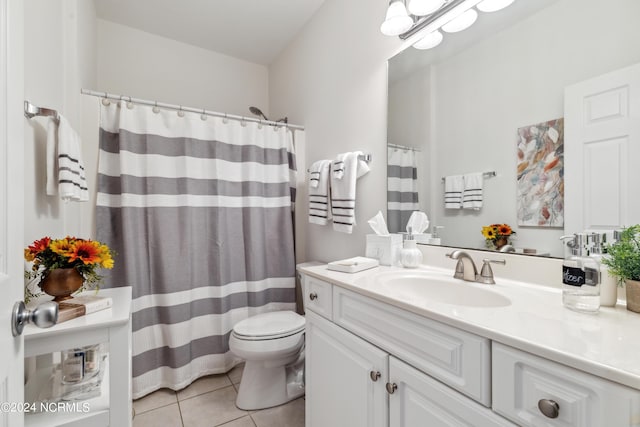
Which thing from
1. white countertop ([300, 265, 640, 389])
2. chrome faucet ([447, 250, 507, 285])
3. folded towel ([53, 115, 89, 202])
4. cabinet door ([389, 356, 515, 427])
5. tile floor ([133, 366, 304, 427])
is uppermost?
folded towel ([53, 115, 89, 202])

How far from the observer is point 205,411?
63.9 inches

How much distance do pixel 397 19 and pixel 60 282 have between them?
168cm

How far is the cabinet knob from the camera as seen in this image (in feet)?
1.74

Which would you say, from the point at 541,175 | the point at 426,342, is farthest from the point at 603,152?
the point at 426,342

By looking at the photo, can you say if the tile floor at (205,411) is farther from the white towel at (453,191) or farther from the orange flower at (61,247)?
the white towel at (453,191)

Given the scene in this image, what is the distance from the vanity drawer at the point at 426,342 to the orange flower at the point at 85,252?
0.88 m

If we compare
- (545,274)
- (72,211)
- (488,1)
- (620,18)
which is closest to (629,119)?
(620,18)

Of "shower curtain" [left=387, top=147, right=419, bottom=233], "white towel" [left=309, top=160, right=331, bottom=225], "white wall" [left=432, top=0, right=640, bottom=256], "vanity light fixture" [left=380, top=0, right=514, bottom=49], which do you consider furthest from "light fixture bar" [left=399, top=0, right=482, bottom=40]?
"white towel" [left=309, top=160, right=331, bottom=225]

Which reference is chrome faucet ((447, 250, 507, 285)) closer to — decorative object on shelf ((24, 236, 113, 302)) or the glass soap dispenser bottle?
the glass soap dispenser bottle

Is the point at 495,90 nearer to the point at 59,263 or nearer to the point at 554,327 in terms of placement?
the point at 554,327

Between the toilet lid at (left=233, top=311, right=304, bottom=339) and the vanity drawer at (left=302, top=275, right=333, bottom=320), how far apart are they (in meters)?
0.39

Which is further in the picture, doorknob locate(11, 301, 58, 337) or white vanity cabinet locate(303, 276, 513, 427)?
white vanity cabinet locate(303, 276, 513, 427)

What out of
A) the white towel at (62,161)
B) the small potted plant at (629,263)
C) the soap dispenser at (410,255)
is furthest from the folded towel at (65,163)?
the small potted plant at (629,263)

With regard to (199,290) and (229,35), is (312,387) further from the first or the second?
(229,35)
